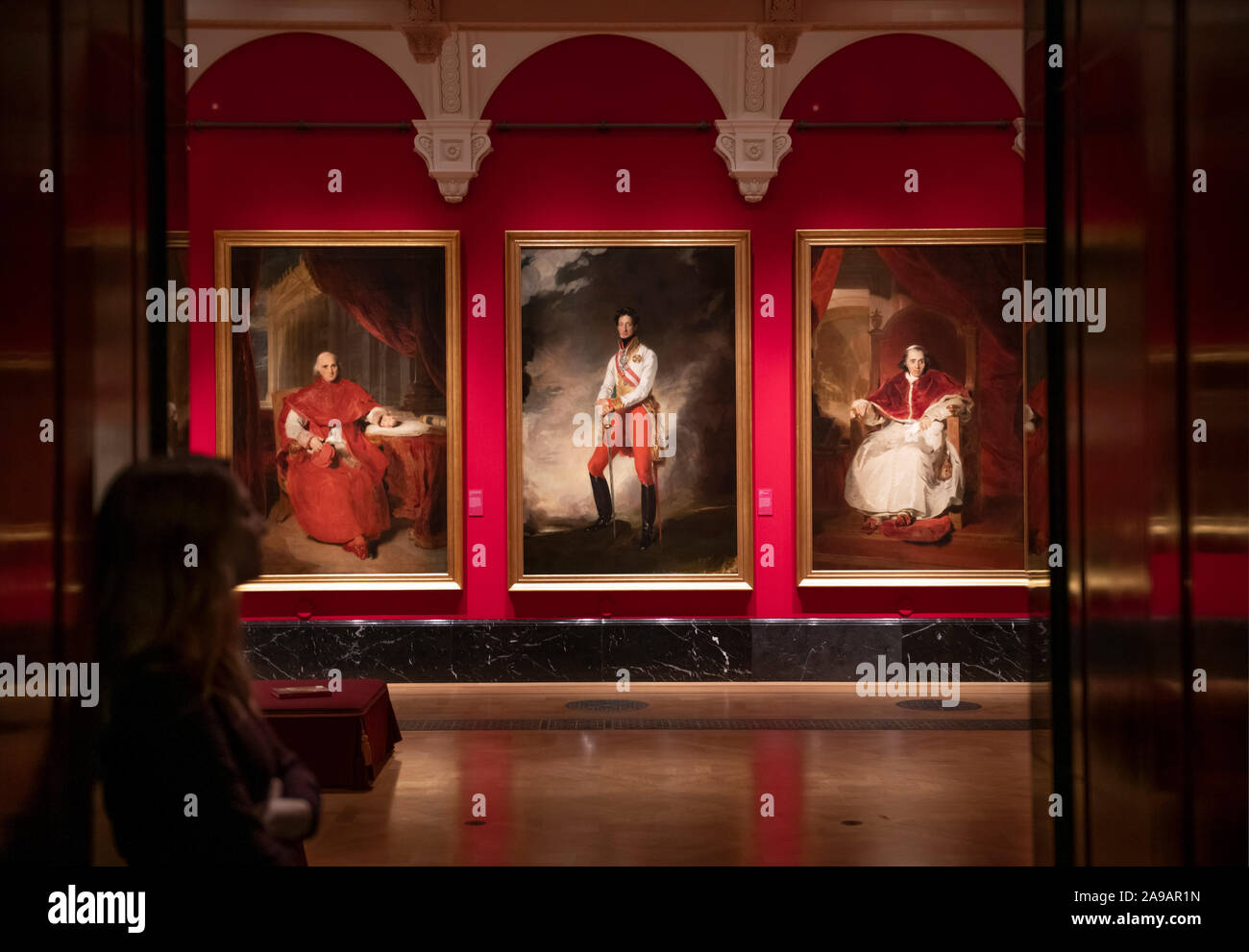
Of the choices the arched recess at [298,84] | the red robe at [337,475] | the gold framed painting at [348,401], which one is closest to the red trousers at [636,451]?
the gold framed painting at [348,401]

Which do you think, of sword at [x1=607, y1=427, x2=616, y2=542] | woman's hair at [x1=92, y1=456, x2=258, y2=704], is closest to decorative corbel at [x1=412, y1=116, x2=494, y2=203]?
A: sword at [x1=607, y1=427, x2=616, y2=542]

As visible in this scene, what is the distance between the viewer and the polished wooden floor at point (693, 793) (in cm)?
568

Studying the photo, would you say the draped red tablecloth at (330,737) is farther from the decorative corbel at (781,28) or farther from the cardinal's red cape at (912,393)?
the decorative corbel at (781,28)

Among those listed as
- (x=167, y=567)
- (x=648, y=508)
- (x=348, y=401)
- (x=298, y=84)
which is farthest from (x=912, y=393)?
(x=167, y=567)

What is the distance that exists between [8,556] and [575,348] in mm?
7619

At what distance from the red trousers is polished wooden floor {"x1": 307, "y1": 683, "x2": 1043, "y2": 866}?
2.06 m

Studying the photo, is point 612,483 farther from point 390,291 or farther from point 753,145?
point 753,145

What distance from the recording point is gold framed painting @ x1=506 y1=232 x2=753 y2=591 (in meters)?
10.2

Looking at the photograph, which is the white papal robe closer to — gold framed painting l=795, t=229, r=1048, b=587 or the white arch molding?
gold framed painting l=795, t=229, r=1048, b=587

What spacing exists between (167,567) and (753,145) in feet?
28.7

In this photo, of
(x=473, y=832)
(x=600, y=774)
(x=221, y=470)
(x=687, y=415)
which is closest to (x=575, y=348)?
(x=687, y=415)

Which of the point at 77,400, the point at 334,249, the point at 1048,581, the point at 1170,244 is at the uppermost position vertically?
the point at 334,249
